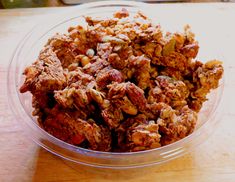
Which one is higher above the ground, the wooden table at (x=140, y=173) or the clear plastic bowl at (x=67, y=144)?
the clear plastic bowl at (x=67, y=144)

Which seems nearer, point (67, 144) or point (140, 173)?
point (67, 144)

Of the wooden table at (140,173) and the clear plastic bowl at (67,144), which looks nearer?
the clear plastic bowl at (67,144)

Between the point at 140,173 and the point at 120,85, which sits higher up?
the point at 120,85

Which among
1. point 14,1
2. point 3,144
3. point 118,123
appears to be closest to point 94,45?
point 118,123

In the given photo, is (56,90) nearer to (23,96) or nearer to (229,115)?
(23,96)
